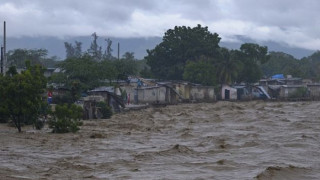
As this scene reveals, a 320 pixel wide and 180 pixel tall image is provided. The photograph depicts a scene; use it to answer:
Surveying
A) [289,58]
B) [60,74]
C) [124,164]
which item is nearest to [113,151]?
[124,164]

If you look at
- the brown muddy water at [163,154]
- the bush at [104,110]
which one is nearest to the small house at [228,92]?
the bush at [104,110]

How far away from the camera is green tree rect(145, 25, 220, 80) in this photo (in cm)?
5689

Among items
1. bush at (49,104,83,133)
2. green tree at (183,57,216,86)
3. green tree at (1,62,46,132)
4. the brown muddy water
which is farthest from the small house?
green tree at (1,62,46,132)

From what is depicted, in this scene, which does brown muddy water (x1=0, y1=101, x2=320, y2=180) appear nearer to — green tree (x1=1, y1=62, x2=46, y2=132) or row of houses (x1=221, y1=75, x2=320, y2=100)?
green tree (x1=1, y1=62, x2=46, y2=132)

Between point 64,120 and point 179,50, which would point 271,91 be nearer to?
point 179,50

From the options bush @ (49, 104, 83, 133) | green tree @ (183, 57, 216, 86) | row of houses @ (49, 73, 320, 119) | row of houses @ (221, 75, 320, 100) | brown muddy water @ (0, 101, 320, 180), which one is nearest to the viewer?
brown muddy water @ (0, 101, 320, 180)

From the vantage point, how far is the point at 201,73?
5288 centimetres

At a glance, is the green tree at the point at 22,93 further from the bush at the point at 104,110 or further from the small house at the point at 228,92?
the small house at the point at 228,92

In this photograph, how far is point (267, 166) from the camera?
11305mm

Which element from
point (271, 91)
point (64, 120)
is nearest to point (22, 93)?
point (64, 120)

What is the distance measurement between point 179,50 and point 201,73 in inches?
229

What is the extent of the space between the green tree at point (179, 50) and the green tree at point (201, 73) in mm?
2994

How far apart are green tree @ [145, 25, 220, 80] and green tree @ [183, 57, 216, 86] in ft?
9.82

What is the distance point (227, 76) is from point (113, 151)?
41973 mm
